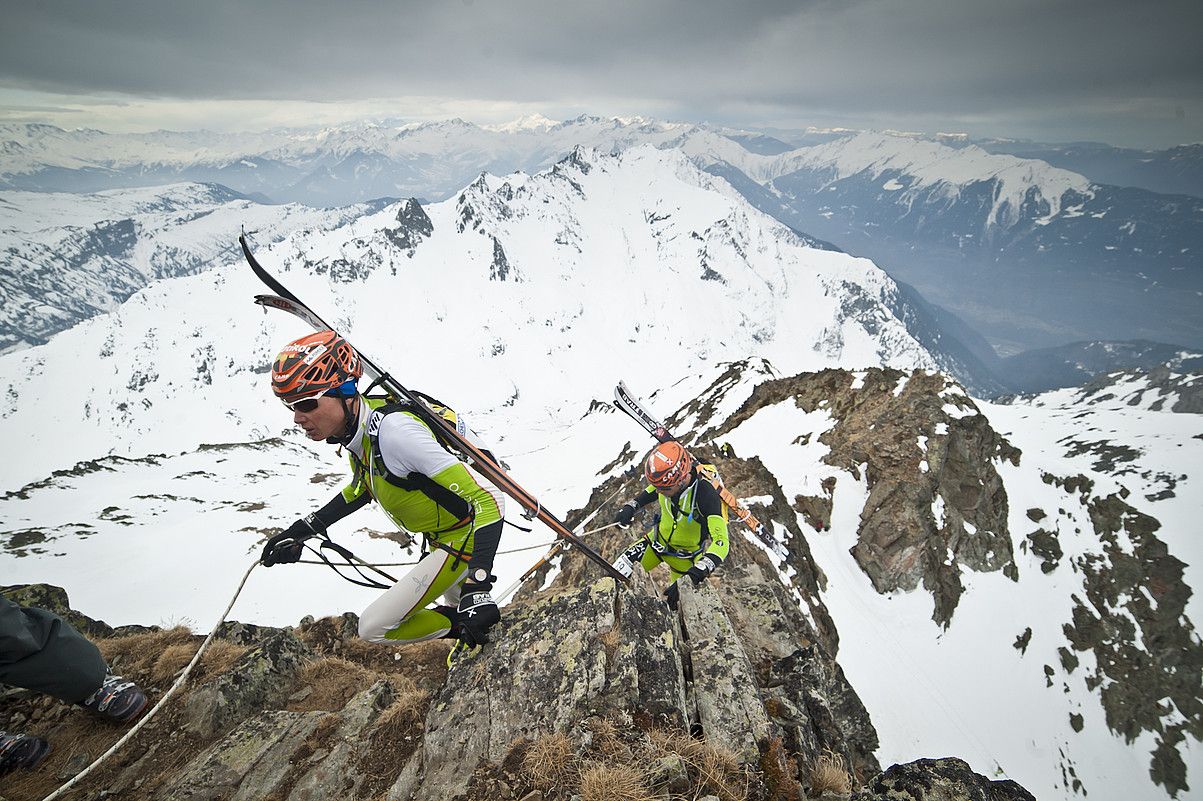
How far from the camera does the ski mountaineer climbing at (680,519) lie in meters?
11.2

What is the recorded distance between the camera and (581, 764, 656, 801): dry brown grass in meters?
4.36

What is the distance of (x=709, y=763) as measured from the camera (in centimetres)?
492

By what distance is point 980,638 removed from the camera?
26.6m

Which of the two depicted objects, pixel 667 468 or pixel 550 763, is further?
pixel 667 468

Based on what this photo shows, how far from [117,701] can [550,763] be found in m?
6.00

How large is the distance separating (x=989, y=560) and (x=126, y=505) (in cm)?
7658

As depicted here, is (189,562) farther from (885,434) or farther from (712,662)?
(885,434)

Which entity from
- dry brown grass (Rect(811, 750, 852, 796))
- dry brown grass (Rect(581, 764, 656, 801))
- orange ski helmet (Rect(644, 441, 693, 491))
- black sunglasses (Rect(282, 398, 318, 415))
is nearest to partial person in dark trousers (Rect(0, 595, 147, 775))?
black sunglasses (Rect(282, 398, 318, 415))

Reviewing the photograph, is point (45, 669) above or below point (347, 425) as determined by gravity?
below

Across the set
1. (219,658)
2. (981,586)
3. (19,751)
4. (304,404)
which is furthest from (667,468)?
(981,586)

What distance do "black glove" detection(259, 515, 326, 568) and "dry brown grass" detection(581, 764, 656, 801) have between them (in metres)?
4.86

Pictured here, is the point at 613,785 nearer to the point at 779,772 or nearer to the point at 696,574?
the point at 779,772

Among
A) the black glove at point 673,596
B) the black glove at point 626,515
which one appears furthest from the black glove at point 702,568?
the black glove at point 626,515

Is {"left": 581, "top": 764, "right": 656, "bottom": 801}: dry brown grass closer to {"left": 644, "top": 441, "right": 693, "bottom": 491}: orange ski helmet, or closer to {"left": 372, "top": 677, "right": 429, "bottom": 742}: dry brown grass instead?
{"left": 372, "top": 677, "right": 429, "bottom": 742}: dry brown grass
